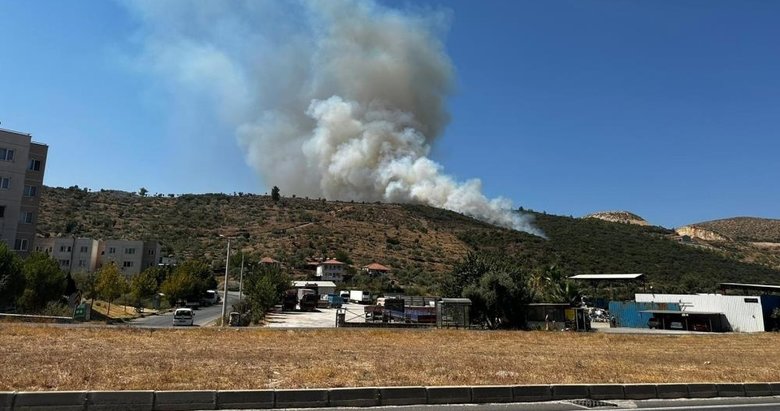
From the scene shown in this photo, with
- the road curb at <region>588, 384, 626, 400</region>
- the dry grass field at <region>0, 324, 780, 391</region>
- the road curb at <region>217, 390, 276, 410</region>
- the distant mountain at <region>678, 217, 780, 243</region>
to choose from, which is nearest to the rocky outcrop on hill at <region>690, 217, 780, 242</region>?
the distant mountain at <region>678, 217, 780, 243</region>

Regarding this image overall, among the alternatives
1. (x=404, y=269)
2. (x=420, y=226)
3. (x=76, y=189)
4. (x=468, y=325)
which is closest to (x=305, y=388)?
(x=468, y=325)

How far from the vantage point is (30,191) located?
62094mm

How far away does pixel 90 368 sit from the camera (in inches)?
509

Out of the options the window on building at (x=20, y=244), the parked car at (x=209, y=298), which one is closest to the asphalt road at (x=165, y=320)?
the parked car at (x=209, y=298)

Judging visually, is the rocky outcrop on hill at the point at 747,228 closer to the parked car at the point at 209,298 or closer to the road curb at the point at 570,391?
the parked car at the point at 209,298

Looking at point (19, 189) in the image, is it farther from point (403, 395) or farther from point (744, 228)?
point (744, 228)

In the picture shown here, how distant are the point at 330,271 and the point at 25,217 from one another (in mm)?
50093

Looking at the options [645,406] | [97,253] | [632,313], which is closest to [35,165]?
[97,253]

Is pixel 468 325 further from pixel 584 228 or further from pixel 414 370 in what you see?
pixel 584 228

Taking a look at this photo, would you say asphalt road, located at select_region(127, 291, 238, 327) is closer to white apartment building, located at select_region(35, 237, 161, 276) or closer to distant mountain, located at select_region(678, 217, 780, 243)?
white apartment building, located at select_region(35, 237, 161, 276)

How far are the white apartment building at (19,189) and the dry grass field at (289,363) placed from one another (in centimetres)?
4196

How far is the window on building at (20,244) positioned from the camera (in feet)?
197

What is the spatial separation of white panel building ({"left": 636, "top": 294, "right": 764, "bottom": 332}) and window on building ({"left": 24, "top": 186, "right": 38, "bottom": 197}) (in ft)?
235

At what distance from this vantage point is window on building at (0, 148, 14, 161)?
58.8 meters
